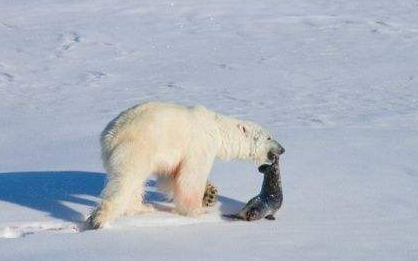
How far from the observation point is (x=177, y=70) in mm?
12727

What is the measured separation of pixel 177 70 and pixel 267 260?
8.62 meters

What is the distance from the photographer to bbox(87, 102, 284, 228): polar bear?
17.1 ft

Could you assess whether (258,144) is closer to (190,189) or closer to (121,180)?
(190,189)

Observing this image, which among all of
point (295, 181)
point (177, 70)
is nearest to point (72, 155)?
point (295, 181)

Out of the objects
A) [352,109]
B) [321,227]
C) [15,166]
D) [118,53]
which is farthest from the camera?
[118,53]

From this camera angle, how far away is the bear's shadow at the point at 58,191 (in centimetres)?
556

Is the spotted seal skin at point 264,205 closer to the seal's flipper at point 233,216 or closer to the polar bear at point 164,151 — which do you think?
the seal's flipper at point 233,216

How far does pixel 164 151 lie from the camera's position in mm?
5375

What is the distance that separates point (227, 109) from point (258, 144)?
4.13 m

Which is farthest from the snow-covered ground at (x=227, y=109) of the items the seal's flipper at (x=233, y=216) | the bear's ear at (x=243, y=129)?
the bear's ear at (x=243, y=129)

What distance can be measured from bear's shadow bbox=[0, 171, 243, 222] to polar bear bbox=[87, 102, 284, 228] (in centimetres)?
32

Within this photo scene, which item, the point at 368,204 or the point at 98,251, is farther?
the point at 368,204


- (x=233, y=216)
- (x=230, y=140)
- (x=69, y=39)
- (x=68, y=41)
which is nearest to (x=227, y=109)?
(x=230, y=140)

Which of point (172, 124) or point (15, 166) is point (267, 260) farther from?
point (15, 166)
